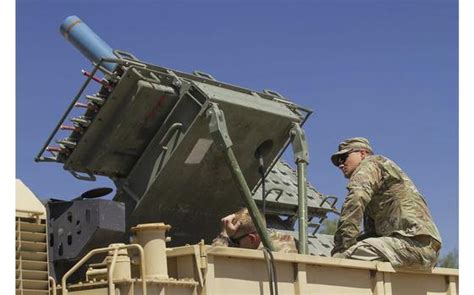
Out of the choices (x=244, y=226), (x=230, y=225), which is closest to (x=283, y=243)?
(x=244, y=226)

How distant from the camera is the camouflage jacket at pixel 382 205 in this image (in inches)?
259

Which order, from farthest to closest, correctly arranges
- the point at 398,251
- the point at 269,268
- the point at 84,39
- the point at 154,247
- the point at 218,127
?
the point at 84,39 < the point at 218,127 < the point at 398,251 < the point at 269,268 < the point at 154,247

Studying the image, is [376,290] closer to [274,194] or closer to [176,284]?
[176,284]

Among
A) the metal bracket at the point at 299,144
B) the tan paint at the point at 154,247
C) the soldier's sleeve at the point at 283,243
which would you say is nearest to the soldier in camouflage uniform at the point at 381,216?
the soldier's sleeve at the point at 283,243

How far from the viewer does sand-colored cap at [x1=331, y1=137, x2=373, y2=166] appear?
7.08 m

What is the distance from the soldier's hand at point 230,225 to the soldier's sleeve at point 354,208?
72 cm

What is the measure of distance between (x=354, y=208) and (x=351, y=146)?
70 centimetres

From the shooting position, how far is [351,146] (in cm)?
709

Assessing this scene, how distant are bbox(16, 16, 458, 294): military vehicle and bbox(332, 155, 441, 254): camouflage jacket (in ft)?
1.14

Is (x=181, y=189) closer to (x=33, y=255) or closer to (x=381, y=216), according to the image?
(x=381, y=216)

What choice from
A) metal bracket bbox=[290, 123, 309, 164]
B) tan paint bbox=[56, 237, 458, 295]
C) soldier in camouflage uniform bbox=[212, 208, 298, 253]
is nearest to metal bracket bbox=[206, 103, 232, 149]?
soldier in camouflage uniform bbox=[212, 208, 298, 253]

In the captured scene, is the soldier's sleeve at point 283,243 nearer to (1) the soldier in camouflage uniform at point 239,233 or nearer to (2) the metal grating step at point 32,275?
(1) the soldier in camouflage uniform at point 239,233

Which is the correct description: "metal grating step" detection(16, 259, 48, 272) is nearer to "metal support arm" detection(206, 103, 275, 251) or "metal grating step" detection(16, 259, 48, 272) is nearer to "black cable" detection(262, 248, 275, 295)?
"black cable" detection(262, 248, 275, 295)

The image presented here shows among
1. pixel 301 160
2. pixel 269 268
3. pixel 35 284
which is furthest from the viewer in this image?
pixel 301 160
